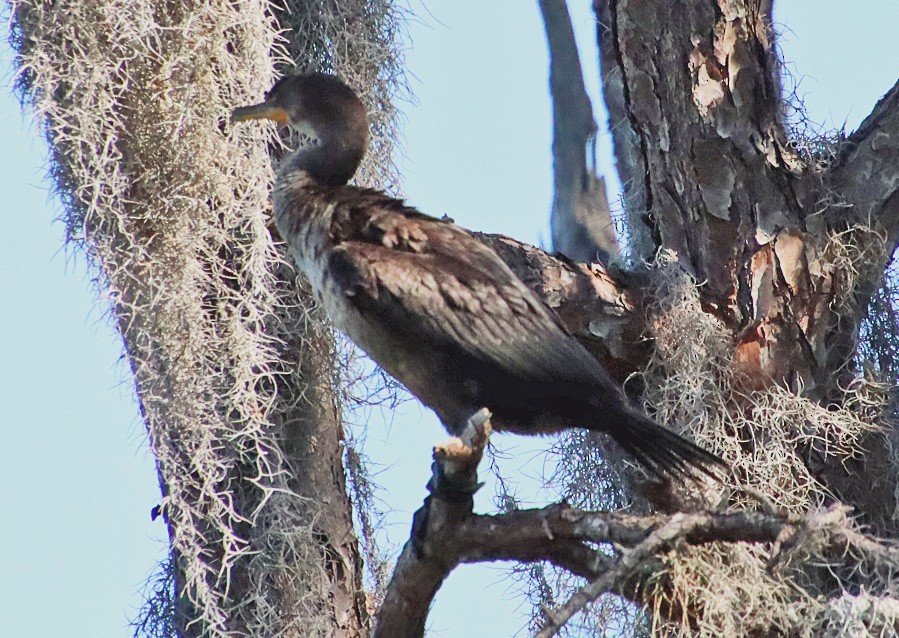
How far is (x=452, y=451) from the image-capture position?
325 cm

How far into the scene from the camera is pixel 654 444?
12.0 feet

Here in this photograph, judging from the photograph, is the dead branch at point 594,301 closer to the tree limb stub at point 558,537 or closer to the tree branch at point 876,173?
the tree branch at point 876,173

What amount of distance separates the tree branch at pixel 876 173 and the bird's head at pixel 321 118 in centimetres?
147

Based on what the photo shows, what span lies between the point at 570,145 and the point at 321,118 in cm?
241

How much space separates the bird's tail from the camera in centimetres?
360

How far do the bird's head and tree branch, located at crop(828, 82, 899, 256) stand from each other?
4.84 feet

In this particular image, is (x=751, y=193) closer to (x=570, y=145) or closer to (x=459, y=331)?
(x=459, y=331)

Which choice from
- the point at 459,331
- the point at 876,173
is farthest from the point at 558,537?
the point at 876,173

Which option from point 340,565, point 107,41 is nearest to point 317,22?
point 107,41

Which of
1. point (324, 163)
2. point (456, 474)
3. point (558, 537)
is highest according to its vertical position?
point (324, 163)

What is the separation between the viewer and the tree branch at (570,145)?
20.4 feet

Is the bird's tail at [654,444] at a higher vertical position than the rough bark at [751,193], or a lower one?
lower

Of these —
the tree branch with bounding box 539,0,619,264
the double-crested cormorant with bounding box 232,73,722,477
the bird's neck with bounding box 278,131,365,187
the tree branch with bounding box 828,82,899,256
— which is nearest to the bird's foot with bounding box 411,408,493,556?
the double-crested cormorant with bounding box 232,73,722,477

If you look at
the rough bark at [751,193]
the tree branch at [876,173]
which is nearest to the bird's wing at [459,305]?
the rough bark at [751,193]
